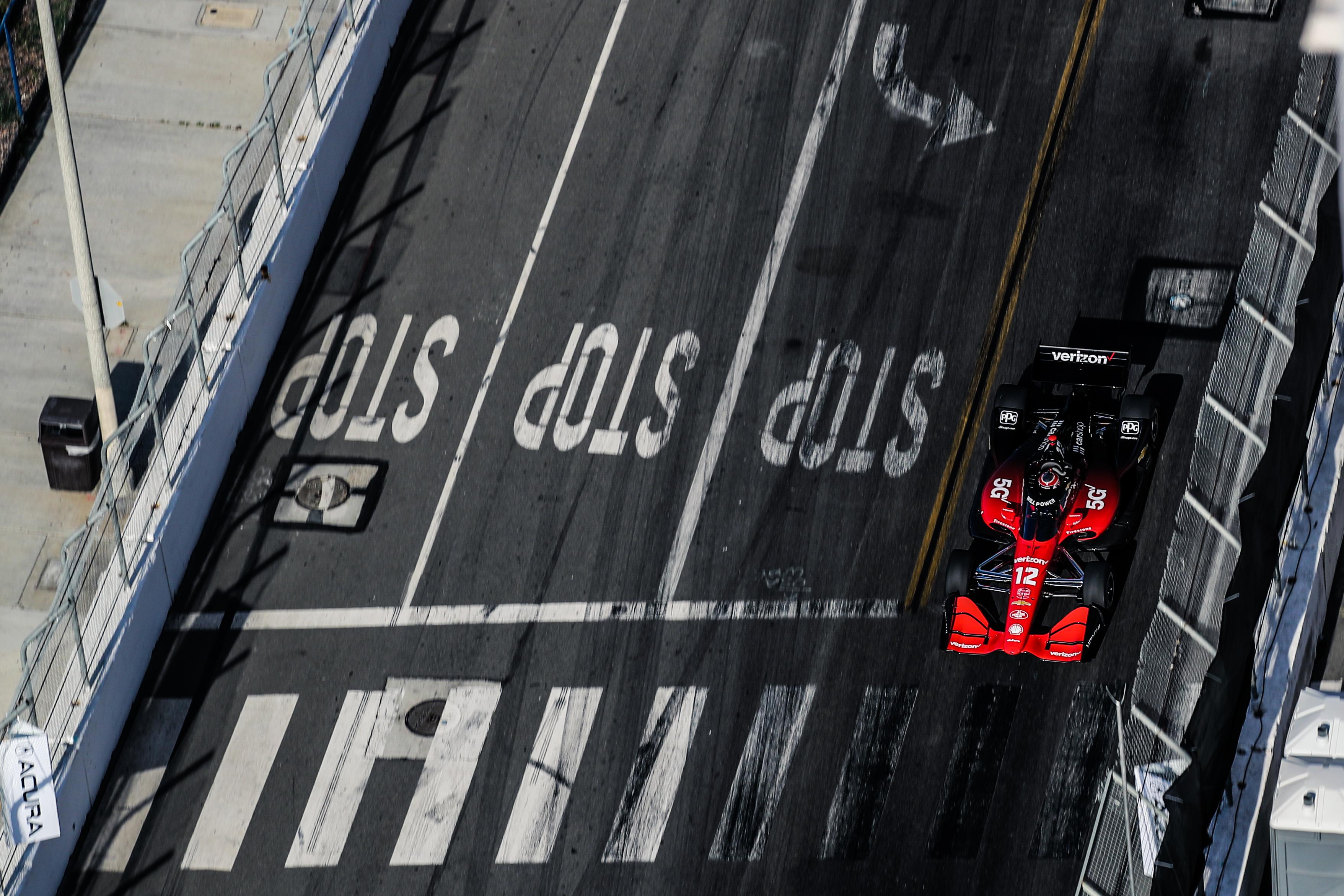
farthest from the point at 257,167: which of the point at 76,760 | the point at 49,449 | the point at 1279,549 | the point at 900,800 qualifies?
the point at 1279,549

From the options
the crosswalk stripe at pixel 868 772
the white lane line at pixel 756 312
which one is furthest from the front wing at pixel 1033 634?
the white lane line at pixel 756 312

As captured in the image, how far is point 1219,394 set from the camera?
2209 centimetres

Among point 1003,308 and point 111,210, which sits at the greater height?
point 1003,308

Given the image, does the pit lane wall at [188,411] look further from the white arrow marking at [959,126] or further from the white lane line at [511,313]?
the white arrow marking at [959,126]

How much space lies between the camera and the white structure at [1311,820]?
18719 mm

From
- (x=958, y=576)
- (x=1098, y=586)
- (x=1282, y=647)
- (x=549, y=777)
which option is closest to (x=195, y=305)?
(x=549, y=777)

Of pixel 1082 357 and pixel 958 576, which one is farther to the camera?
pixel 1082 357

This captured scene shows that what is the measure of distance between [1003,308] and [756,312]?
3224mm

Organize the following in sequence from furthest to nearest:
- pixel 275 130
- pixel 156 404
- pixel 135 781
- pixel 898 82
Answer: pixel 898 82 < pixel 275 130 < pixel 156 404 < pixel 135 781

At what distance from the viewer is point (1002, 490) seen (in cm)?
2122

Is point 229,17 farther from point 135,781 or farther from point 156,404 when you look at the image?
point 135,781

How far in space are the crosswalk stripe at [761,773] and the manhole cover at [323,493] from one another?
5945 mm

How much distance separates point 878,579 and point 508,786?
198 inches

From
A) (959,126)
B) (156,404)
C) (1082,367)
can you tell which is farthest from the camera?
(959,126)
